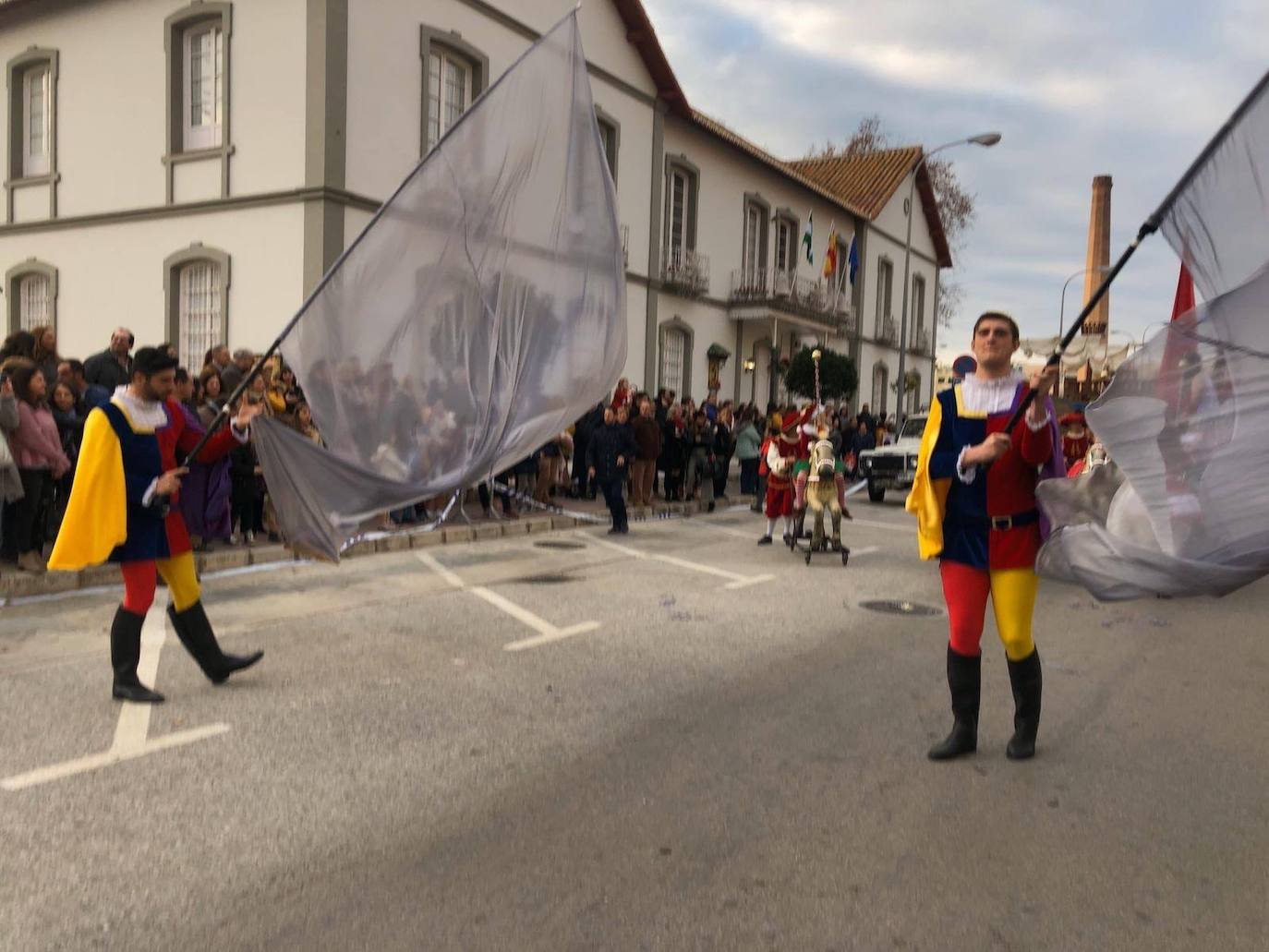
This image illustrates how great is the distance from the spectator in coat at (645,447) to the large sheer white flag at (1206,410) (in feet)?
38.7

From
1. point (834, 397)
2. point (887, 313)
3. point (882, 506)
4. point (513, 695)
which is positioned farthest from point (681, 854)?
point (887, 313)

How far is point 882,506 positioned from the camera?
61.7ft

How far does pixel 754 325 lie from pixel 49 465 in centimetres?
2101

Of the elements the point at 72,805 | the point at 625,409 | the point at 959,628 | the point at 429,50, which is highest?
the point at 429,50

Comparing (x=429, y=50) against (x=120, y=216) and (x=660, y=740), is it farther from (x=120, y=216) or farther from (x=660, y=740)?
(x=660, y=740)

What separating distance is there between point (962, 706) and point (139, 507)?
13.1 ft

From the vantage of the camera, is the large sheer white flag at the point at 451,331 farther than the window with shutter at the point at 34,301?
No


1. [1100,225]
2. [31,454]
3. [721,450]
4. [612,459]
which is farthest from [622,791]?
[1100,225]

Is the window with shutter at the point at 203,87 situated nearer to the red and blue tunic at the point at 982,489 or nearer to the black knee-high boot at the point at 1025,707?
the red and blue tunic at the point at 982,489

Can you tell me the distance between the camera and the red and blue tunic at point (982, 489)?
14.3 ft

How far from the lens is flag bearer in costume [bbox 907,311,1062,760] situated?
172 inches

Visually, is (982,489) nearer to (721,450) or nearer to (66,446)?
(66,446)

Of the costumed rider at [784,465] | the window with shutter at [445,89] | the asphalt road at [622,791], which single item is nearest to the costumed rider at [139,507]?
the asphalt road at [622,791]

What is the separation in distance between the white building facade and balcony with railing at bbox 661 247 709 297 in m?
0.07
